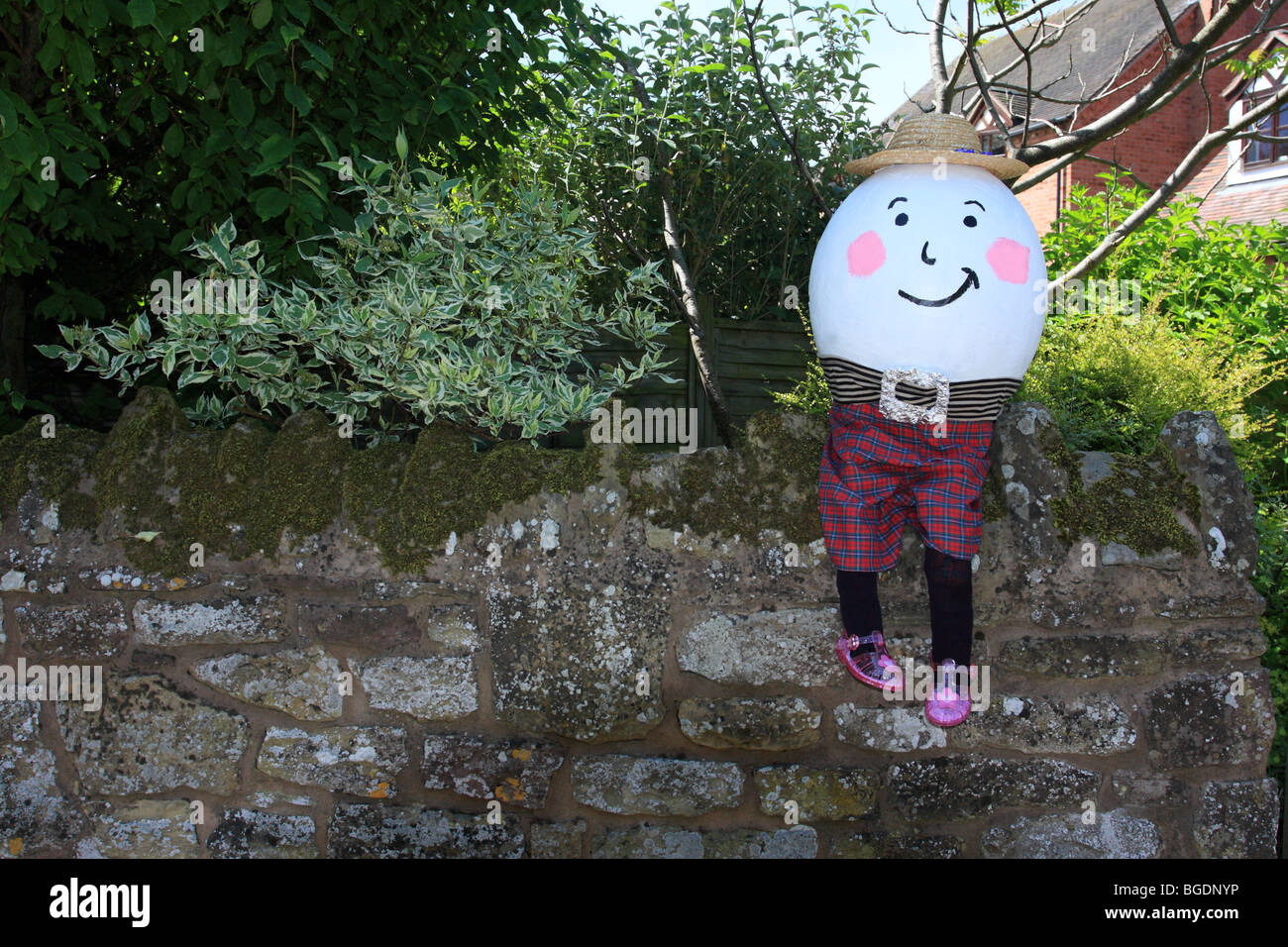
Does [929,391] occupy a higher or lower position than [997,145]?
lower

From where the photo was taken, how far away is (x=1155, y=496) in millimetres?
2518

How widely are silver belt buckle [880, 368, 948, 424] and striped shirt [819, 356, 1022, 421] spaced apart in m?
0.01


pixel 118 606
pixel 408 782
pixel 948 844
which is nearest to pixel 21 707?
pixel 118 606

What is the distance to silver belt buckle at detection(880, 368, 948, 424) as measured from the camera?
2.26 m

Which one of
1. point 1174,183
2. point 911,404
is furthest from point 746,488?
Result: point 1174,183

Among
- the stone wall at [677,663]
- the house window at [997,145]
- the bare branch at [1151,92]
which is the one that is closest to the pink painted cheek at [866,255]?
the stone wall at [677,663]

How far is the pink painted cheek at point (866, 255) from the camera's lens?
89.0 inches

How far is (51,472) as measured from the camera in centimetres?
269

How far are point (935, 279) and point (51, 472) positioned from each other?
95.1 inches

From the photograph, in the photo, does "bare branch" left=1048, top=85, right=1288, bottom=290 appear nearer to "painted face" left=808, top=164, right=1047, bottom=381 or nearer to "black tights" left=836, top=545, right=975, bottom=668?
"painted face" left=808, top=164, right=1047, bottom=381

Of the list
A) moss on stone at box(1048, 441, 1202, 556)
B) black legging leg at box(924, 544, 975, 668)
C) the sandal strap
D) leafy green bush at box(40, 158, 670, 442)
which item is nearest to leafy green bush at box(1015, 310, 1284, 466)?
moss on stone at box(1048, 441, 1202, 556)

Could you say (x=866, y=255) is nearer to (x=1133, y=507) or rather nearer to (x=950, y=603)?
(x=950, y=603)

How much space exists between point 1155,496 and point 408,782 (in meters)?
2.11

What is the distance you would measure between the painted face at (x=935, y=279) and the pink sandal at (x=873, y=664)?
687 mm
